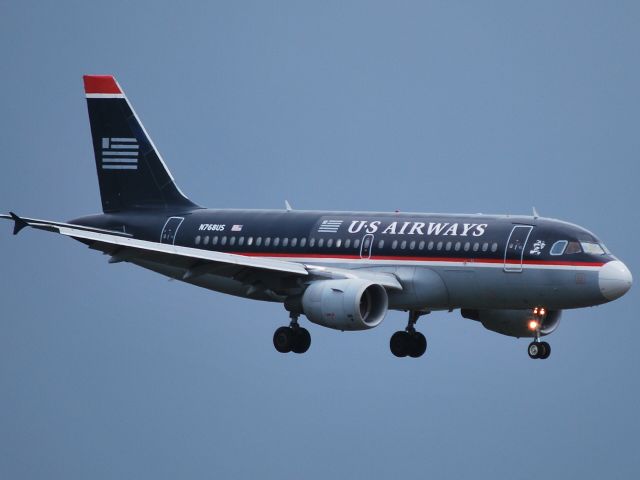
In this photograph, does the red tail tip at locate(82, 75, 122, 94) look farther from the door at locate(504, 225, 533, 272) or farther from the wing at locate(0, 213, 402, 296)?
the door at locate(504, 225, 533, 272)

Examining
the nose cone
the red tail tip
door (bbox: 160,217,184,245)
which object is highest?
the red tail tip

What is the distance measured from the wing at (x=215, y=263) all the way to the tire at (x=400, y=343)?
4880 mm

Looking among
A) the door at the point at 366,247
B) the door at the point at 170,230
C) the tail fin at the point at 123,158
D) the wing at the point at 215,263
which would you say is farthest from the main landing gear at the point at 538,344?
the tail fin at the point at 123,158

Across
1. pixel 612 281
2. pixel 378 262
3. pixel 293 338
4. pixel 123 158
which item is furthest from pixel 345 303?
pixel 123 158

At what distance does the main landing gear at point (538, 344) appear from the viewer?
204 ft

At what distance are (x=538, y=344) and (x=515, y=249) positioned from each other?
3.62m

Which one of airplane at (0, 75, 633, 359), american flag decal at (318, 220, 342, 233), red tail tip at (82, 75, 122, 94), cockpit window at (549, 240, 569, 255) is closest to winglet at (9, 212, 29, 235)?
airplane at (0, 75, 633, 359)

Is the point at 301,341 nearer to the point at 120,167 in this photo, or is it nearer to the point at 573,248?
the point at 573,248

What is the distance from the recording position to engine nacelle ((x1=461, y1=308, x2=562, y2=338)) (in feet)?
215

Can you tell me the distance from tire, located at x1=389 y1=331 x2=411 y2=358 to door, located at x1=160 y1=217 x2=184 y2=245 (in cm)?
955

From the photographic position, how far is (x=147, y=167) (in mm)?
73250

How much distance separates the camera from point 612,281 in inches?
2356

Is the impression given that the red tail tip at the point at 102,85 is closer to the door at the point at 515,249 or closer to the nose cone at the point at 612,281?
the door at the point at 515,249

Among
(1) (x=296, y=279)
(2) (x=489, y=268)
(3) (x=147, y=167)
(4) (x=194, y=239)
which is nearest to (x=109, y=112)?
(3) (x=147, y=167)
